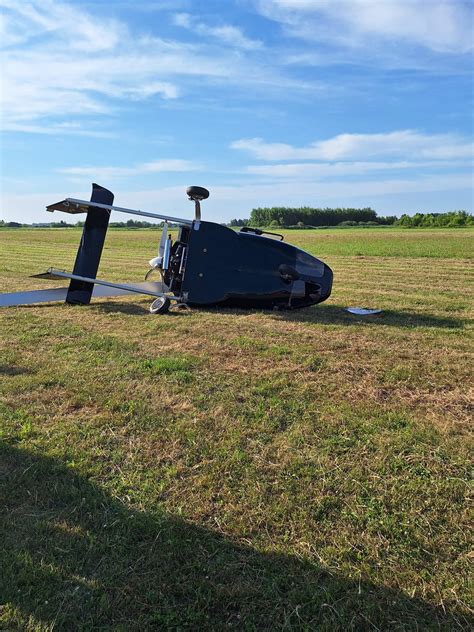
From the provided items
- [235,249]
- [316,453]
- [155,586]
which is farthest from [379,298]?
[155,586]

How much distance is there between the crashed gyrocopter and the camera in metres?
8.35

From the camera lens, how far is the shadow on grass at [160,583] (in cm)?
217

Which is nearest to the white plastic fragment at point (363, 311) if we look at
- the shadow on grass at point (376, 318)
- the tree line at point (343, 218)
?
the shadow on grass at point (376, 318)

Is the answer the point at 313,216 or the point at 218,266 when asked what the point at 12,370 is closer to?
the point at 218,266

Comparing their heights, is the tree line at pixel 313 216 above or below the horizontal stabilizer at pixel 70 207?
above

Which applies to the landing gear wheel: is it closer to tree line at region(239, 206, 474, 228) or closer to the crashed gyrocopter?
the crashed gyrocopter

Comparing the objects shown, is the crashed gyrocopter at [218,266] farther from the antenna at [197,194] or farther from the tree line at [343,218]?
the tree line at [343,218]

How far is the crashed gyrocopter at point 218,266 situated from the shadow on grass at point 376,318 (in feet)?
1.01

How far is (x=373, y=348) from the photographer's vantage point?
6035mm

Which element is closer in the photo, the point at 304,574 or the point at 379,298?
the point at 304,574

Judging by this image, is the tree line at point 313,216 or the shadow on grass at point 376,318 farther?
the tree line at point 313,216

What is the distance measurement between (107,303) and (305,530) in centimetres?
774

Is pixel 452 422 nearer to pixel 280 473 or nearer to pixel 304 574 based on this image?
pixel 280 473

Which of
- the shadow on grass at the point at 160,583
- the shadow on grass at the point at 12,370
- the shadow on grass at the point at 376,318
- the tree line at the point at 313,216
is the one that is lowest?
the shadow on grass at the point at 160,583
